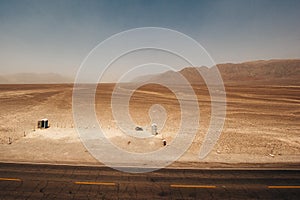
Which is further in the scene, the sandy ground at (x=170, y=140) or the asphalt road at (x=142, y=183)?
the sandy ground at (x=170, y=140)

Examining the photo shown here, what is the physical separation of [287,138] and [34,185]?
22673 millimetres

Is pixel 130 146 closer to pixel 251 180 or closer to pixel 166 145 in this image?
pixel 166 145

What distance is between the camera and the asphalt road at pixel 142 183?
9367 mm

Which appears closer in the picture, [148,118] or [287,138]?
[287,138]

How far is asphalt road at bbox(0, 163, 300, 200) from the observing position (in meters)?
9.37

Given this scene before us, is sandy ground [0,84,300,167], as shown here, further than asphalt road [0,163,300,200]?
Yes

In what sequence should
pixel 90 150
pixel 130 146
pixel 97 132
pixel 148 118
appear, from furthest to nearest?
1. pixel 148 118
2. pixel 97 132
3. pixel 130 146
4. pixel 90 150

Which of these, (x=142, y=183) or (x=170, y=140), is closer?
(x=142, y=183)

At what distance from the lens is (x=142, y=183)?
35.0 ft

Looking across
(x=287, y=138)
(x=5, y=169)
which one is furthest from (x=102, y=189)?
(x=287, y=138)

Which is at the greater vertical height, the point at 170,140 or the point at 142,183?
the point at 142,183

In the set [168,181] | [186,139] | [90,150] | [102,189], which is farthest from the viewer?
[186,139]

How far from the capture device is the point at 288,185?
34.3 ft

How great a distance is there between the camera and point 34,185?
9.98m
